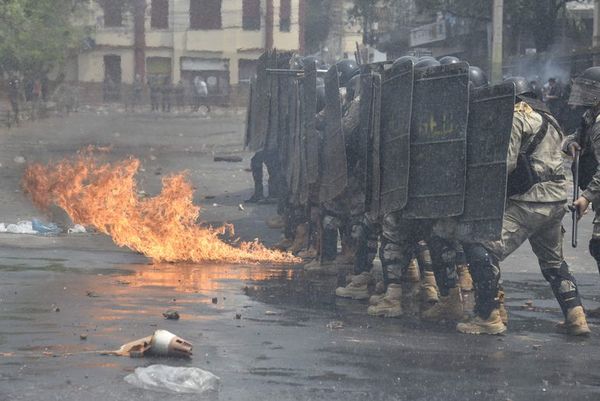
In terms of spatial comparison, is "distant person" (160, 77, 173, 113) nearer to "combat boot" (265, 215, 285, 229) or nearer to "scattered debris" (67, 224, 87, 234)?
"combat boot" (265, 215, 285, 229)

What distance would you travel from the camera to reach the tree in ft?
126

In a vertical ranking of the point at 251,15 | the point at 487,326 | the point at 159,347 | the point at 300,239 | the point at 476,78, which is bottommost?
the point at 300,239

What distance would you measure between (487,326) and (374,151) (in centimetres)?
173

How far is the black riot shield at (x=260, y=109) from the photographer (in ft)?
48.0

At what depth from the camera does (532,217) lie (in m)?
7.53

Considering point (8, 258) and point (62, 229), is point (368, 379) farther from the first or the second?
point (62, 229)

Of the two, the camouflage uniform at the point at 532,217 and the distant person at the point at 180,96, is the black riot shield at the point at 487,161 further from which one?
the distant person at the point at 180,96

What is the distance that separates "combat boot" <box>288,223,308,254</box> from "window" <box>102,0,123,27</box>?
152 feet

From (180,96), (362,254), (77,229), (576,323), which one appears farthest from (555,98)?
(180,96)

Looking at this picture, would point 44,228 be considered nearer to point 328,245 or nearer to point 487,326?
point 328,245

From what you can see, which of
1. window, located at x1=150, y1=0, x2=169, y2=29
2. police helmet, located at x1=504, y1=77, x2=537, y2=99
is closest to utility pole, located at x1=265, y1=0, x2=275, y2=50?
window, located at x1=150, y1=0, x2=169, y2=29

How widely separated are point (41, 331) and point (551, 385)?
299 cm

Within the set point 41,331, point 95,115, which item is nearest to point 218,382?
point 41,331

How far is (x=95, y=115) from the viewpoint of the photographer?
43.8 m
